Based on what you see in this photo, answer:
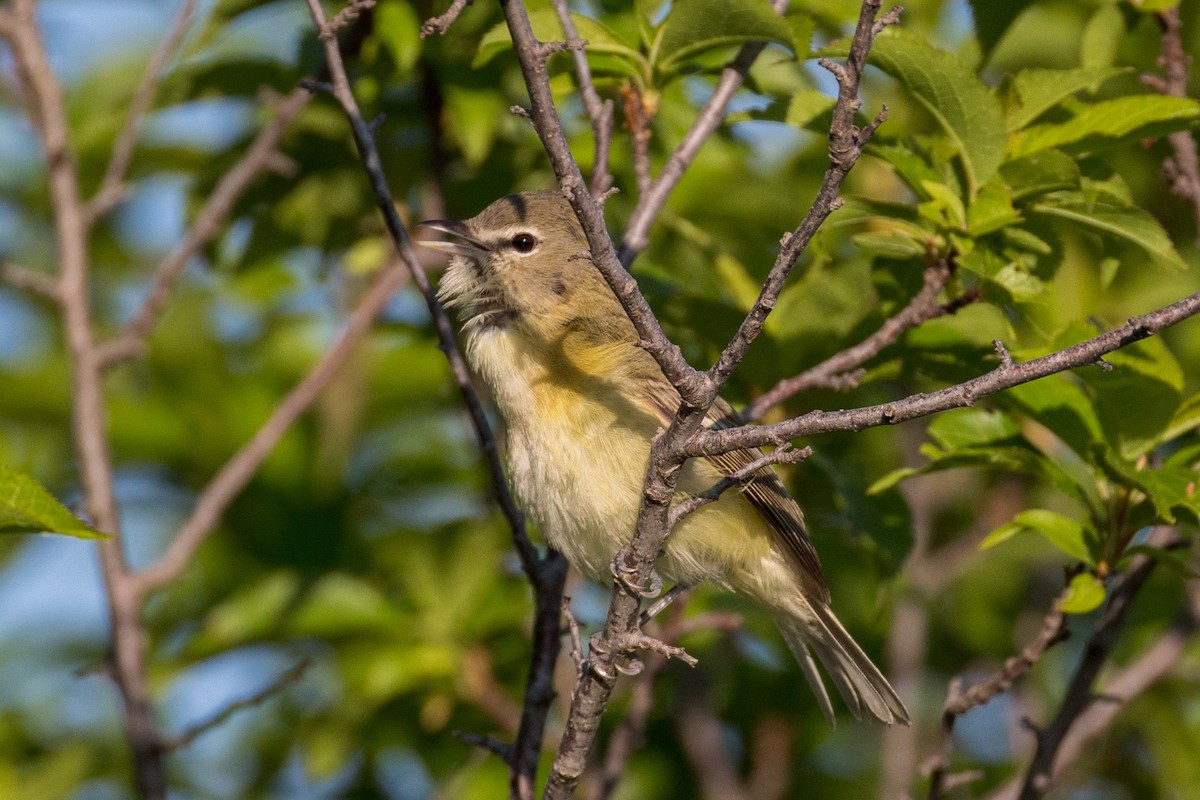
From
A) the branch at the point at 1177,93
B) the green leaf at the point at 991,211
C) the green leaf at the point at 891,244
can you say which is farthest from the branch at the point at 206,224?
the branch at the point at 1177,93

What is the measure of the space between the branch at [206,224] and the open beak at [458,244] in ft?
2.32

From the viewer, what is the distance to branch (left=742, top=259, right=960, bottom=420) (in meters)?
4.05

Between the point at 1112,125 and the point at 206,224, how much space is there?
10.5 feet

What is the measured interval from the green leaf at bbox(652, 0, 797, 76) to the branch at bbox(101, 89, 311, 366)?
1.50m

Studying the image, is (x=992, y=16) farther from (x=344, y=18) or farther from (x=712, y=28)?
(x=344, y=18)

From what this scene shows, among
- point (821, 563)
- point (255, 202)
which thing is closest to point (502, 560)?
point (821, 563)

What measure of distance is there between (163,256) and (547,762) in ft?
13.0

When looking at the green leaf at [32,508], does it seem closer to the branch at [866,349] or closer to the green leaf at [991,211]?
the branch at [866,349]

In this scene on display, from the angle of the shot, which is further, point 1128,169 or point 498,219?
point 1128,169

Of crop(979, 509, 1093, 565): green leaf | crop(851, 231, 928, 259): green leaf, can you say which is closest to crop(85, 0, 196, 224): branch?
crop(851, 231, 928, 259): green leaf

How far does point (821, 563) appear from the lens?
16.3 ft

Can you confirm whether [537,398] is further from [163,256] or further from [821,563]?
[163,256]

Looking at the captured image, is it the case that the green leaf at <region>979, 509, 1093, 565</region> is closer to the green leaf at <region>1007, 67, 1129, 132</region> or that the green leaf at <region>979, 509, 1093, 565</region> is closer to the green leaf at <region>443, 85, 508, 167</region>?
the green leaf at <region>1007, 67, 1129, 132</region>

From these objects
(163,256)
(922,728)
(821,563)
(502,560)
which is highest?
(163,256)
